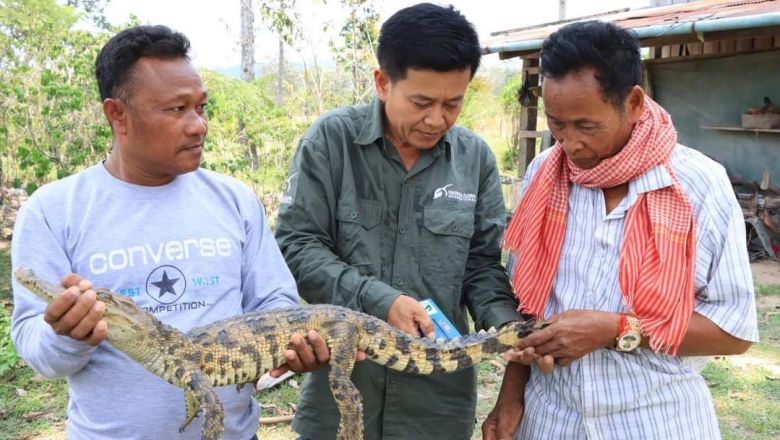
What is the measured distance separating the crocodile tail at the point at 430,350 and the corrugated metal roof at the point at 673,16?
5.49 m

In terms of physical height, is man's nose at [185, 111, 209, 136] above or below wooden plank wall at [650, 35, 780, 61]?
below

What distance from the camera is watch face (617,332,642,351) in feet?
8.14

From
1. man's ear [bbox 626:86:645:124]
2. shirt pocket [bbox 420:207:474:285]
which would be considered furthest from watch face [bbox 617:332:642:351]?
shirt pocket [bbox 420:207:474:285]

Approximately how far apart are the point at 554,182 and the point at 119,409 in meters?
1.84

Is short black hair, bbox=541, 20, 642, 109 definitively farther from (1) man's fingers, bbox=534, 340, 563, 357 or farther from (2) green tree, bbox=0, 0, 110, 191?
(2) green tree, bbox=0, 0, 110, 191

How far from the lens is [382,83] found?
3174mm

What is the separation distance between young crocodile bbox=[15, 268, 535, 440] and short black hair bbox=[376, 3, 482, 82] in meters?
1.10

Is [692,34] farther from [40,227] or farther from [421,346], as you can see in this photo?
[40,227]

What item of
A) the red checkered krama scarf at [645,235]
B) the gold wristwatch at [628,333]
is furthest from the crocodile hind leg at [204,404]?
the gold wristwatch at [628,333]

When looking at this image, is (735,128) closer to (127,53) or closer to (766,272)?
(766,272)

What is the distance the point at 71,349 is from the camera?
227 cm

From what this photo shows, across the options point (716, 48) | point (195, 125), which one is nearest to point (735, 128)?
point (716, 48)

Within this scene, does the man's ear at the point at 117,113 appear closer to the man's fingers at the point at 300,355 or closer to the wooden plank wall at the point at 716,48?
the man's fingers at the point at 300,355

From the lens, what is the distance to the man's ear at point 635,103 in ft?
8.33
